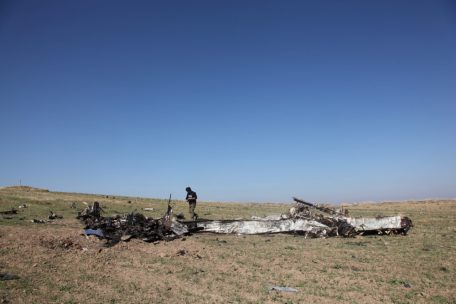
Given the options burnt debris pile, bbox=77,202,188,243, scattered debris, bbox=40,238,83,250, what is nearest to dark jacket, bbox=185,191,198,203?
burnt debris pile, bbox=77,202,188,243

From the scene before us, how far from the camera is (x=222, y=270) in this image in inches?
411

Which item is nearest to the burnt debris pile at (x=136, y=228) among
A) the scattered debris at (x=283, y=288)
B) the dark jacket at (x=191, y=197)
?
the dark jacket at (x=191, y=197)

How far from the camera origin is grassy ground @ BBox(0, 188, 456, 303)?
26.9 ft

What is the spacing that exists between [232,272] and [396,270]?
4898 mm

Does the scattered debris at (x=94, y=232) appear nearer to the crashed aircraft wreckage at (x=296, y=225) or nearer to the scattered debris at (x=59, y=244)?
the scattered debris at (x=59, y=244)

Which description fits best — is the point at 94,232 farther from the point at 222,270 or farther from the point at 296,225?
the point at 296,225

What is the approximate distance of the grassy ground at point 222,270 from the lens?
8195mm

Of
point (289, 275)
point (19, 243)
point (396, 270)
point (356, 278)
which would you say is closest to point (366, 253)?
point (396, 270)

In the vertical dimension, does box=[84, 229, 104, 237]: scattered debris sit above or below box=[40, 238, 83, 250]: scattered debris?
above

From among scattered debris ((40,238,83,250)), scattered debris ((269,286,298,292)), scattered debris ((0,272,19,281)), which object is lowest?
scattered debris ((269,286,298,292))

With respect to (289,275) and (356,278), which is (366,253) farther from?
(289,275)

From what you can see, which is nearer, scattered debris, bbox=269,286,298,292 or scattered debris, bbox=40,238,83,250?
scattered debris, bbox=269,286,298,292

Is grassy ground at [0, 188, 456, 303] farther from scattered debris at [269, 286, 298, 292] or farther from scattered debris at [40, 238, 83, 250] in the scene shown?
scattered debris at [269, 286, 298, 292]

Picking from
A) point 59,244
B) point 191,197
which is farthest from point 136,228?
point 191,197
